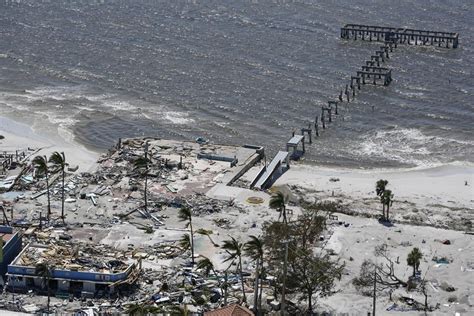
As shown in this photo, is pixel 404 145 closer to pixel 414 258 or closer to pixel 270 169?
pixel 270 169

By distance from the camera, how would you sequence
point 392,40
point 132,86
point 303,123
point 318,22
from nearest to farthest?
point 303,123, point 132,86, point 392,40, point 318,22

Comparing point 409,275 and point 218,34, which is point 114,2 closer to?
point 218,34

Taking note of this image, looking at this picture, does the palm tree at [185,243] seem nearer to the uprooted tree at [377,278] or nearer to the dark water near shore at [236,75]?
the uprooted tree at [377,278]

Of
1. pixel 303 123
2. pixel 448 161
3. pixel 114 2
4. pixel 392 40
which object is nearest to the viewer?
pixel 448 161

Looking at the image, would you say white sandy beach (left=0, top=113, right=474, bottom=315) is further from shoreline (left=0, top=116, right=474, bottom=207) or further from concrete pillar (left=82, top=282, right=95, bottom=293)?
concrete pillar (left=82, top=282, right=95, bottom=293)

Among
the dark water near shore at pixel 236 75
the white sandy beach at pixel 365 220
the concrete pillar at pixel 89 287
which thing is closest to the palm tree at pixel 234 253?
the white sandy beach at pixel 365 220

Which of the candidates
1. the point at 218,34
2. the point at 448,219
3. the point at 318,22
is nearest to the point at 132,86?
the point at 218,34
